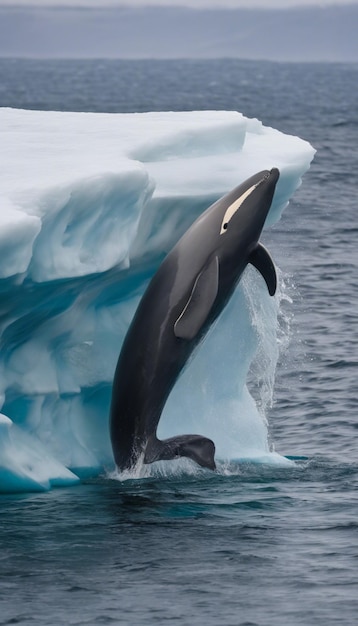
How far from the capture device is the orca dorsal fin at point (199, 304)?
47.1 feet

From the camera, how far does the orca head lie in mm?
14898

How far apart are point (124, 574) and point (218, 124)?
20.3ft

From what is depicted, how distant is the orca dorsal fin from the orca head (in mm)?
370

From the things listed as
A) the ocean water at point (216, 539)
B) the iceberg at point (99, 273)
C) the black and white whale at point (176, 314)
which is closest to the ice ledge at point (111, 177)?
the iceberg at point (99, 273)

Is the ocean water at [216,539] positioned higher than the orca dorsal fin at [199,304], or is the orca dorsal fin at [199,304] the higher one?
the orca dorsal fin at [199,304]

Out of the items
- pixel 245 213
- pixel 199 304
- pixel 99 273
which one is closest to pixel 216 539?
pixel 199 304

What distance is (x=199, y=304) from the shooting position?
14453mm

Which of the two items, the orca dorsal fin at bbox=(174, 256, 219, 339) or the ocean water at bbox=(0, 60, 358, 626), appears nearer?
the ocean water at bbox=(0, 60, 358, 626)

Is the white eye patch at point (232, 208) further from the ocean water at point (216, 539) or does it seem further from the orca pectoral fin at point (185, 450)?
the ocean water at point (216, 539)

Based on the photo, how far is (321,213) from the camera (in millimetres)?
38281

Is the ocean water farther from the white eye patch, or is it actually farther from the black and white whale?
the white eye patch

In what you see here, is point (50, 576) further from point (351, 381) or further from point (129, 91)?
point (129, 91)

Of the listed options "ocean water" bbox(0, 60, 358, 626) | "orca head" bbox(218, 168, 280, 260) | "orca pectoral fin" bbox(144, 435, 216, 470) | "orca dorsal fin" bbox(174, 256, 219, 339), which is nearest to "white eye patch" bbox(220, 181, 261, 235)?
"orca head" bbox(218, 168, 280, 260)

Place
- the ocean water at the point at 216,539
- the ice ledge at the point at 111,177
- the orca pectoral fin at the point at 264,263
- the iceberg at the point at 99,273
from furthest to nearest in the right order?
the orca pectoral fin at the point at 264,263, the iceberg at the point at 99,273, the ice ledge at the point at 111,177, the ocean water at the point at 216,539
